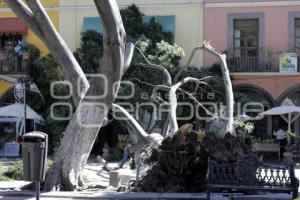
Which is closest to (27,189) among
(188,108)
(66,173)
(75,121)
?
(66,173)

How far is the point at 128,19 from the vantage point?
28484 millimetres

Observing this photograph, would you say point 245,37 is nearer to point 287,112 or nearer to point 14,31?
point 287,112

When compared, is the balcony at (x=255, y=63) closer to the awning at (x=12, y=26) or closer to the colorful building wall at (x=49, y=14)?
the colorful building wall at (x=49, y=14)

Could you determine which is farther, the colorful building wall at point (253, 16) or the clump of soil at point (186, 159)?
the colorful building wall at point (253, 16)

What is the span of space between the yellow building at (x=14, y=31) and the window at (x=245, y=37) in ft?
29.9

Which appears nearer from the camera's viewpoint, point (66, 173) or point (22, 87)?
point (66, 173)

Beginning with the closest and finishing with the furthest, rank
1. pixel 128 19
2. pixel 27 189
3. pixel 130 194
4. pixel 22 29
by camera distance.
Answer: pixel 130 194 → pixel 27 189 → pixel 128 19 → pixel 22 29

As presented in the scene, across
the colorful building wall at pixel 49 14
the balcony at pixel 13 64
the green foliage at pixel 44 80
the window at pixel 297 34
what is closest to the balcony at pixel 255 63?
the window at pixel 297 34

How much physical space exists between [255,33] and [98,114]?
61.3 ft

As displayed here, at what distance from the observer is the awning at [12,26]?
30422 millimetres

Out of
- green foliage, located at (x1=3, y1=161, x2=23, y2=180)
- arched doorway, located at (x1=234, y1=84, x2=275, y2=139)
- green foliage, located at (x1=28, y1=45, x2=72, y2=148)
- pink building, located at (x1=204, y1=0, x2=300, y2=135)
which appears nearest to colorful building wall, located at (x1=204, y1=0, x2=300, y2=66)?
pink building, located at (x1=204, y1=0, x2=300, y2=135)

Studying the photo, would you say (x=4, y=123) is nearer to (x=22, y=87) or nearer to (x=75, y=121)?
(x=22, y=87)

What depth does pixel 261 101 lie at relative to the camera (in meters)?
28.9

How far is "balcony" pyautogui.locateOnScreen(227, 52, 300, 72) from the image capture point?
28.1 m
